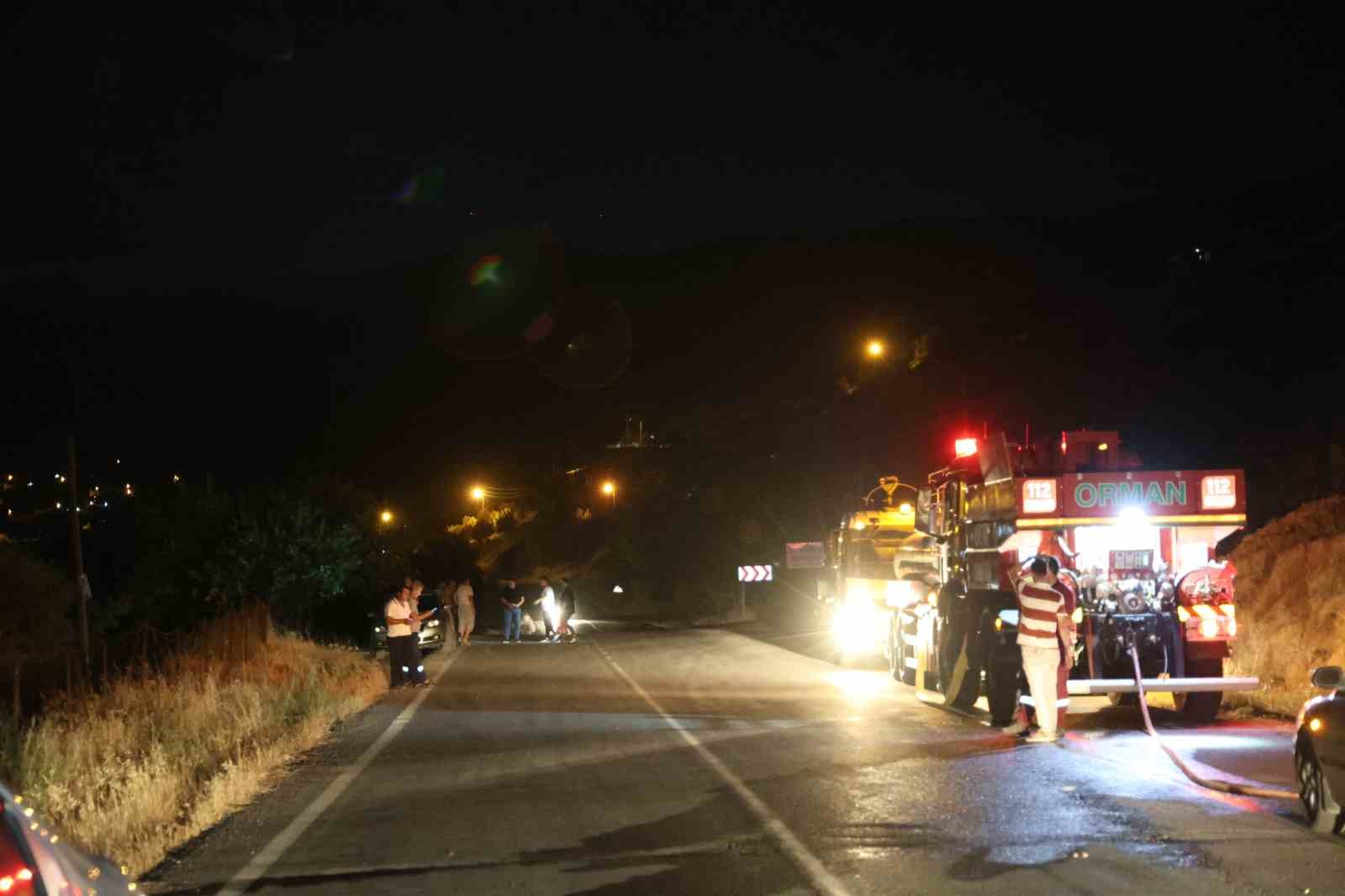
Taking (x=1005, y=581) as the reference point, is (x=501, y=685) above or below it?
below

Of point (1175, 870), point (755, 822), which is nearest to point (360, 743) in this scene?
point (755, 822)

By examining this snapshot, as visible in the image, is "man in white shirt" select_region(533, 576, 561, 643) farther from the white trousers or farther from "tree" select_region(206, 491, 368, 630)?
the white trousers

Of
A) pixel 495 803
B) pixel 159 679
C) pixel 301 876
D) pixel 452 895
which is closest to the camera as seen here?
pixel 452 895

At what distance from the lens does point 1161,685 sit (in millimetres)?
14875

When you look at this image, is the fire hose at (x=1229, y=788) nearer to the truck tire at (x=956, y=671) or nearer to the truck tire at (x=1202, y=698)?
the truck tire at (x=1202, y=698)

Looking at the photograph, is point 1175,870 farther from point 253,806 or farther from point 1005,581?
point 1005,581

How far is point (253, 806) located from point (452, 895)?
12.6ft

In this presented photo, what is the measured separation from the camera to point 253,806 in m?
11.1

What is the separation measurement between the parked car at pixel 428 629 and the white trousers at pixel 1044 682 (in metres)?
17.1

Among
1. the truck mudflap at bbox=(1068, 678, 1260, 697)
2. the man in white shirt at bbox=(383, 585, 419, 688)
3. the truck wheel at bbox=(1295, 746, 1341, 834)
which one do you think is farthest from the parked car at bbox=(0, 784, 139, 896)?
the man in white shirt at bbox=(383, 585, 419, 688)

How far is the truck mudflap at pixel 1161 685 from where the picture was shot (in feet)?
48.8

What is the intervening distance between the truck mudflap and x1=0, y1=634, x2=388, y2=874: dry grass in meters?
7.99

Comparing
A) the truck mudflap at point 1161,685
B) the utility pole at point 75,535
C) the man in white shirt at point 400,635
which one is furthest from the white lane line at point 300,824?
the utility pole at point 75,535

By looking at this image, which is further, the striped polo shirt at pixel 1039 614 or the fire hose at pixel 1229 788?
the striped polo shirt at pixel 1039 614
